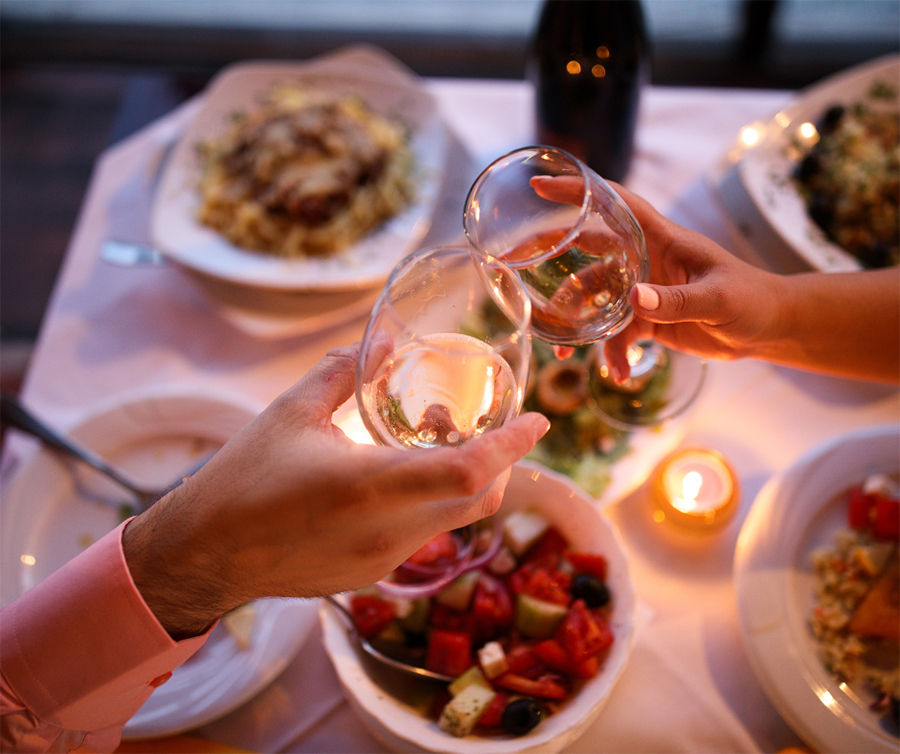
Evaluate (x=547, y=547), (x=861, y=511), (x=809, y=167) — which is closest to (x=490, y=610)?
(x=547, y=547)

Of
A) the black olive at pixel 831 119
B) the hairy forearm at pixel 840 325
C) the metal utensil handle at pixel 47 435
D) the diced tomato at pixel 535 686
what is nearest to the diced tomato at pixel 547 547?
the diced tomato at pixel 535 686

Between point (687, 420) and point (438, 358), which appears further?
point (687, 420)

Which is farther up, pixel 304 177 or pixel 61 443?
pixel 304 177

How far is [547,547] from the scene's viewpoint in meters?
1.35

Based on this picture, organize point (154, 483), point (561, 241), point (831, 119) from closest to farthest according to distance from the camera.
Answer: point (561, 241)
point (154, 483)
point (831, 119)

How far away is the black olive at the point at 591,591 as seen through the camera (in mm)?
1237

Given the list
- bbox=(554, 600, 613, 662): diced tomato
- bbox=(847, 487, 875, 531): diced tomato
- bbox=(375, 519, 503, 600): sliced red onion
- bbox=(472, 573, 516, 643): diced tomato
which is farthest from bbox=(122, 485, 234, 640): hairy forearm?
bbox=(847, 487, 875, 531): diced tomato

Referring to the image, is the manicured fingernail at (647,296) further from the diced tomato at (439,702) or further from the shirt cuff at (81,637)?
the shirt cuff at (81,637)

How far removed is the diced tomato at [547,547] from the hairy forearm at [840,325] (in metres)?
0.58

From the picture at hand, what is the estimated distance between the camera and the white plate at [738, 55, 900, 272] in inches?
68.3

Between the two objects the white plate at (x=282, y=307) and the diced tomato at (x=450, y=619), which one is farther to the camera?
the white plate at (x=282, y=307)

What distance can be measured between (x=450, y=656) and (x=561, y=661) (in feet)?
0.66

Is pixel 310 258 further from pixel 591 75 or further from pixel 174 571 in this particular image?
pixel 174 571

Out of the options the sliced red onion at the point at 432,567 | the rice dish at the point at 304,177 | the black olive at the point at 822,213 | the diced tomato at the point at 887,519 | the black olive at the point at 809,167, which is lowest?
the sliced red onion at the point at 432,567
